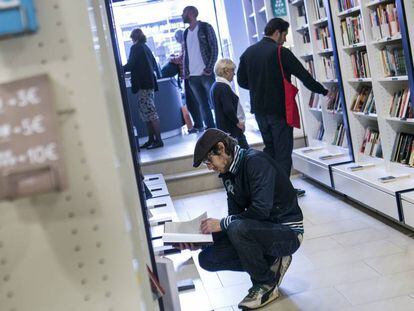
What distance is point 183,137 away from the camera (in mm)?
9562

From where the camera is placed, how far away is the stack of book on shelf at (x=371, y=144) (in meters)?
5.50

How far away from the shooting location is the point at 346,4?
5484 millimetres

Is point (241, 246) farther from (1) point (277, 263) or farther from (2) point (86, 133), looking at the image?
(2) point (86, 133)

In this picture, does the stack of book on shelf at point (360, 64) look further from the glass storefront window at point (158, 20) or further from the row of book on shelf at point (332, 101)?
the glass storefront window at point (158, 20)

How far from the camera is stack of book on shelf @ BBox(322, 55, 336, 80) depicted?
6.25 meters

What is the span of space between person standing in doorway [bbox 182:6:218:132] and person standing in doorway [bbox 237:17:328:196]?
9.08 feet

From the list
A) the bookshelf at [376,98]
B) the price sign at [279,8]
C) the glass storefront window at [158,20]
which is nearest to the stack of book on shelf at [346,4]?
the bookshelf at [376,98]

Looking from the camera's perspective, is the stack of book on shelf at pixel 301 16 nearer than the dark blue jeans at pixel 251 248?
No

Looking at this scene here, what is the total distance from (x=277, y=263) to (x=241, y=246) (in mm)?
348

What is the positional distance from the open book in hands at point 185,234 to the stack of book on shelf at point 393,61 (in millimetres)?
2191

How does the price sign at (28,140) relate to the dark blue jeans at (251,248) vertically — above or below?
above

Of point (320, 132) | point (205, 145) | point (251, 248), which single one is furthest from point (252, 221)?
point (320, 132)

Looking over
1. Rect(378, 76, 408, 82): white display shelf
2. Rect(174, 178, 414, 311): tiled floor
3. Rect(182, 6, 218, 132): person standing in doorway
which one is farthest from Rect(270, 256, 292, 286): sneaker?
Rect(182, 6, 218, 132): person standing in doorway

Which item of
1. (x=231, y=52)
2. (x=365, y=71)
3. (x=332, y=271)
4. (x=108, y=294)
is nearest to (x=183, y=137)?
(x=231, y=52)
